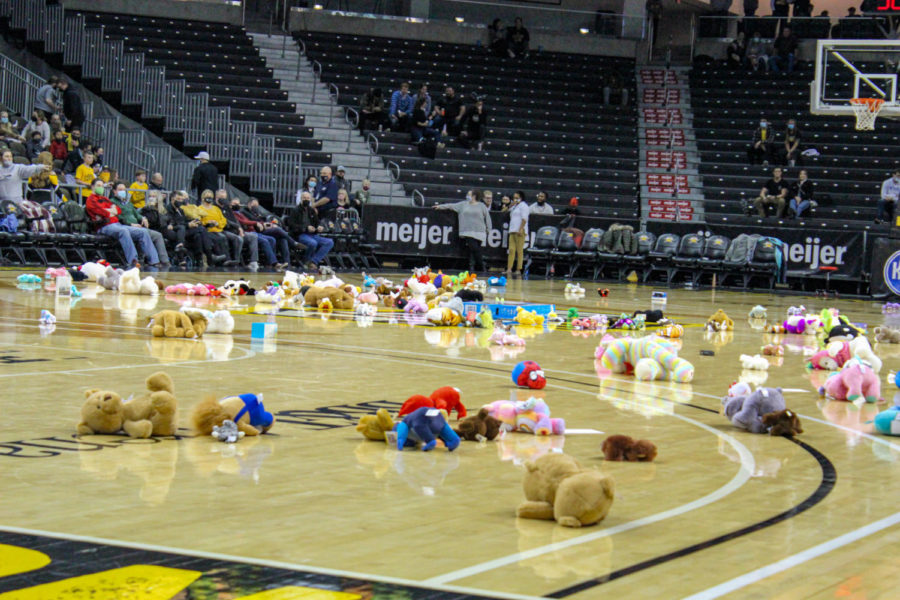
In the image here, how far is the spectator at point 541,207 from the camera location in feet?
95.2

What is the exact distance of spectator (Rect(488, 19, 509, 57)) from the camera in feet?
120

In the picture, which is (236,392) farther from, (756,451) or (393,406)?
(756,451)

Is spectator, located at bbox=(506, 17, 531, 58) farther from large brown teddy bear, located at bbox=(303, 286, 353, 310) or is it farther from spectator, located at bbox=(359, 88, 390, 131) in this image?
large brown teddy bear, located at bbox=(303, 286, 353, 310)

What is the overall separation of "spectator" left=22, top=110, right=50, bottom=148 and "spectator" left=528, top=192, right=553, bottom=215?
1115 cm

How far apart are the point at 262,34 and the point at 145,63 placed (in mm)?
6033

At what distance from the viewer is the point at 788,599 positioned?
3242 mm

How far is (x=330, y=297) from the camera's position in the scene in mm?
14078

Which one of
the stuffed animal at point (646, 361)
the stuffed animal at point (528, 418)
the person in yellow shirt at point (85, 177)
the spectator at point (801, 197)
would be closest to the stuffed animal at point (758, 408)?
the stuffed animal at point (528, 418)

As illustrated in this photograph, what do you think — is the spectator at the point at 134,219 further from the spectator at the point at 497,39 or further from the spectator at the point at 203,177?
the spectator at the point at 497,39

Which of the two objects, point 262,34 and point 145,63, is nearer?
point 145,63

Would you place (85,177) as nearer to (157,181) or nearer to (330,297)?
(157,181)

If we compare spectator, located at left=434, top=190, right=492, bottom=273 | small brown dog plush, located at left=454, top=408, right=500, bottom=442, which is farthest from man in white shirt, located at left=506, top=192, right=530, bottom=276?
small brown dog plush, located at left=454, top=408, right=500, bottom=442

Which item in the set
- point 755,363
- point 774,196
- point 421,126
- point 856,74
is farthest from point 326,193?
point 755,363

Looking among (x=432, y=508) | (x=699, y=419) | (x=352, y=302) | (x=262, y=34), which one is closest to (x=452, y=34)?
(x=262, y=34)
